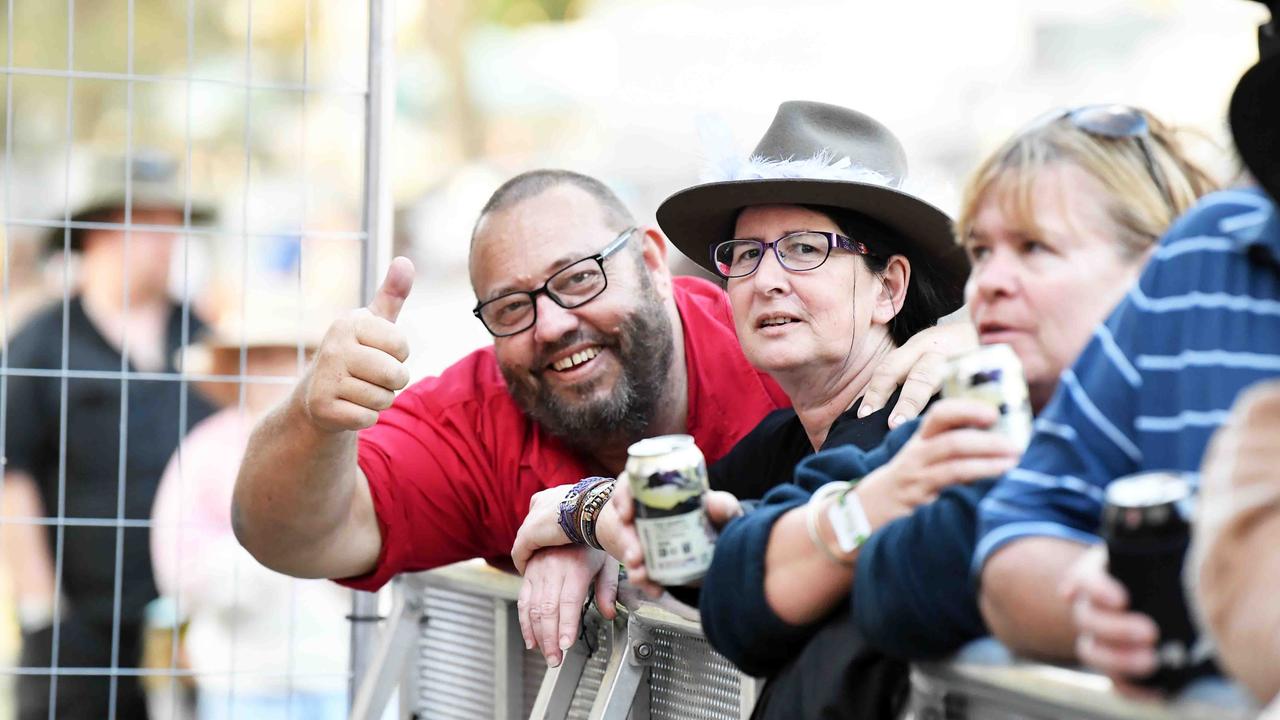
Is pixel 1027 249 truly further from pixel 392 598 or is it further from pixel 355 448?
pixel 392 598

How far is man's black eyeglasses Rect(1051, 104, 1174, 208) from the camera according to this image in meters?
1.83

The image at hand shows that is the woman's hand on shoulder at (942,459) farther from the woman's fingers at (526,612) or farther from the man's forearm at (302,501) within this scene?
the man's forearm at (302,501)

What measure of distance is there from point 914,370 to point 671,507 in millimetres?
764

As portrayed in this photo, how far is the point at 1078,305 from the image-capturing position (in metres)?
1.81

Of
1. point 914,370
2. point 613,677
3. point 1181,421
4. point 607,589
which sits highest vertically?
point 1181,421

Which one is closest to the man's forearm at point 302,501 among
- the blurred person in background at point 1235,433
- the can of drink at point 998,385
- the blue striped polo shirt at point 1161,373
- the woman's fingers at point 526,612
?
the woman's fingers at point 526,612

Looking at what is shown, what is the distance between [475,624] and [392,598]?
1.28ft

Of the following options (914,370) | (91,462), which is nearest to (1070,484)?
(914,370)

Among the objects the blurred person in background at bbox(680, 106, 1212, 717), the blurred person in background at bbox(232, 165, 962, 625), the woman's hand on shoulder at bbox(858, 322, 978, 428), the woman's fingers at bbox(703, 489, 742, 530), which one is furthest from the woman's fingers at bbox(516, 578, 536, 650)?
the blurred person in background at bbox(680, 106, 1212, 717)

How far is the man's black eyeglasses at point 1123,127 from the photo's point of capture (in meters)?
1.83

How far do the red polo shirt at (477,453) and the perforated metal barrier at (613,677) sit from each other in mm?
113

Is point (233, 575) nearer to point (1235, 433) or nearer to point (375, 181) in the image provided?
point (375, 181)

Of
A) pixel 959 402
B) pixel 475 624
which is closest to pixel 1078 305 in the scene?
pixel 959 402

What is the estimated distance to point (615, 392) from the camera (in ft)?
11.4
